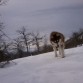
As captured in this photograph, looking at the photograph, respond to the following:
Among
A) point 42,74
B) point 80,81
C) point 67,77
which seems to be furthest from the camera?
point 42,74

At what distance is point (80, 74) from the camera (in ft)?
29.8

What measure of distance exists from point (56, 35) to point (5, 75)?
17.4ft

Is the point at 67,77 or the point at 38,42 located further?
the point at 38,42

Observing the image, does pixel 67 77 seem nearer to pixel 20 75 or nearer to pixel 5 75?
pixel 20 75

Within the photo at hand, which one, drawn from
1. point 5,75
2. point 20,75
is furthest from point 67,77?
point 5,75

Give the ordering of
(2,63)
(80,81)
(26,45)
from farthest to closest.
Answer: (26,45), (2,63), (80,81)

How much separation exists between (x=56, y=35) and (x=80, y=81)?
6.81 metres

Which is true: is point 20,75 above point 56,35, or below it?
below

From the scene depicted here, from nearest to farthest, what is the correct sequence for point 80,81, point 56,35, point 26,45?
point 80,81
point 56,35
point 26,45

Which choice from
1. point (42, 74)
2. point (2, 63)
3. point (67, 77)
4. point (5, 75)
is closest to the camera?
point (67, 77)

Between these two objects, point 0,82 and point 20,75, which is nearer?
point 0,82

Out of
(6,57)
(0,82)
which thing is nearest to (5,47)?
(6,57)

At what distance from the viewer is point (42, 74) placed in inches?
383

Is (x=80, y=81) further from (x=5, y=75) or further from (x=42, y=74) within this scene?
(x=5, y=75)
